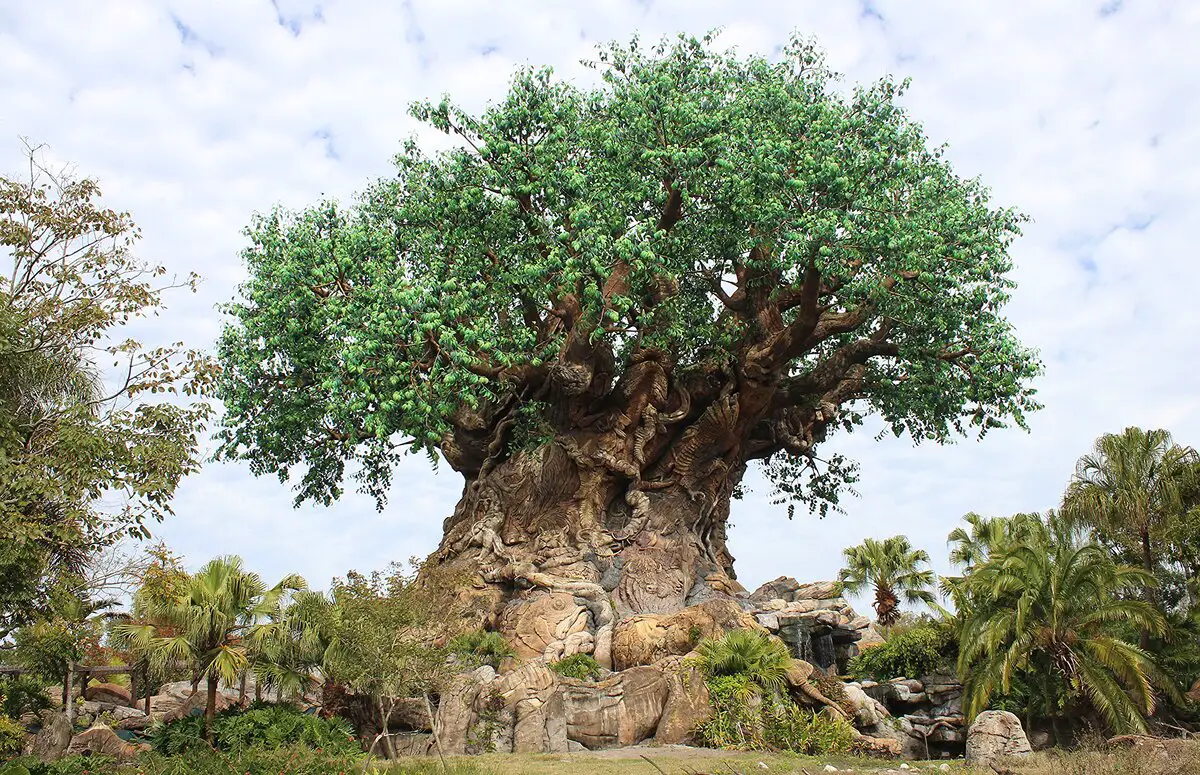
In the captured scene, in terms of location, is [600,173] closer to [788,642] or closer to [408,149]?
[408,149]

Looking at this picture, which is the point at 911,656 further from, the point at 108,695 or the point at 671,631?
the point at 108,695

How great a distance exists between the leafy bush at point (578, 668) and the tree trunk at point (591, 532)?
1266 millimetres

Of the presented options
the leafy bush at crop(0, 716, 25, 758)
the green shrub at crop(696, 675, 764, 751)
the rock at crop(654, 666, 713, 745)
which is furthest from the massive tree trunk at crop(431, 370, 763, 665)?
the leafy bush at crop(0, 716, 25, 758)

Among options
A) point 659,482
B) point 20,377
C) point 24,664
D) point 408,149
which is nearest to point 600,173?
point 408,149

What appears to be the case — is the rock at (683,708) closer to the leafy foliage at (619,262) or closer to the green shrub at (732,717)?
the green shrub at (732,717)

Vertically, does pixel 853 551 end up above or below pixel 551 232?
below

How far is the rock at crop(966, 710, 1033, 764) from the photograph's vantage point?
637 inches

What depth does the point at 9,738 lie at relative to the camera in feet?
52.6

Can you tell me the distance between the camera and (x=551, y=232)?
2094 cm

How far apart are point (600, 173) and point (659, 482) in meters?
8.50

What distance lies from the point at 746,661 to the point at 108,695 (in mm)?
21762

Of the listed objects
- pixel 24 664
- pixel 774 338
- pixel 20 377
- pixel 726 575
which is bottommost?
pixel 24 664

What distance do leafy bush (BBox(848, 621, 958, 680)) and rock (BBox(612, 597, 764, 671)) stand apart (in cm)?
510

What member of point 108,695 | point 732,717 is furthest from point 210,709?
point 108,695
